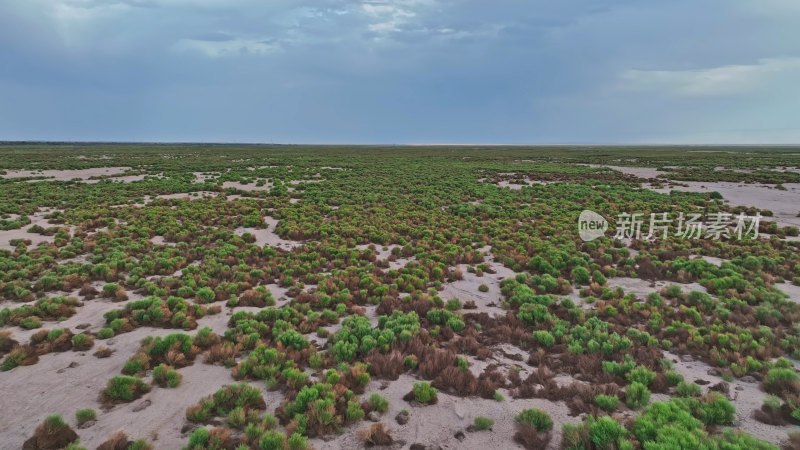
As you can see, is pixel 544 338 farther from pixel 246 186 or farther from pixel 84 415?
pixel 246 186

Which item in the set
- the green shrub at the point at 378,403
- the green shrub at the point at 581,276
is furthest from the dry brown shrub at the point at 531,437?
the green shrub at the point at 581,276

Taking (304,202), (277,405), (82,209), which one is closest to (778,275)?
(277,405)

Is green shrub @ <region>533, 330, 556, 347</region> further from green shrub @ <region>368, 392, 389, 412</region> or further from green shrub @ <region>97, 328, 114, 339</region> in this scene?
green shrub @ <region>97, 328, 114, 339</region>

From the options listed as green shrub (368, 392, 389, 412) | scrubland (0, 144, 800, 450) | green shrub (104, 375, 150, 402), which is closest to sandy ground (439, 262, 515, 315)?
scrubland (0, 144, 800, 450)

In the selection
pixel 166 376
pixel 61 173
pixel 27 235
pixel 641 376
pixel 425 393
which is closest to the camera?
pixel 425 393

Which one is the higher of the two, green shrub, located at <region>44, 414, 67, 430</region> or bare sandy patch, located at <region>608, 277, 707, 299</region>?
green shrub, located at <region>44, 414, 67, 430</region>

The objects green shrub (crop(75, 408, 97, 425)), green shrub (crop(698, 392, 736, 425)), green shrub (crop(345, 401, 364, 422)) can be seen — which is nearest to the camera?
green shrub (crop(75, 408, 97, 425))

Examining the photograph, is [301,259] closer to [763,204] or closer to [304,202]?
[304,202]

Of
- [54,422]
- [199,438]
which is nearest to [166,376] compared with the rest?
[54,422]
